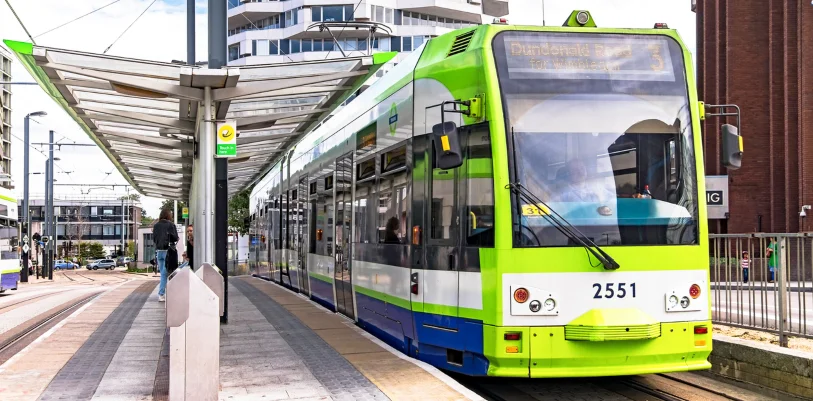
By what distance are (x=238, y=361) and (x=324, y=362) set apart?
0.97 meters

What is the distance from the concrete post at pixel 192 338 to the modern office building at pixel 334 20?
62308mm

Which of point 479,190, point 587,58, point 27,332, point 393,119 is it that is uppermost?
point 587,58

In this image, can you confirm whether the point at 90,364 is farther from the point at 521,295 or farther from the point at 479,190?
the point at 521,295

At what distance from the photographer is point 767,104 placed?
3666cm

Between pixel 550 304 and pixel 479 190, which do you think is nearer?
pixel 550 304

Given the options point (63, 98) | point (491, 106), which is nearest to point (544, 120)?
point (491, 106)

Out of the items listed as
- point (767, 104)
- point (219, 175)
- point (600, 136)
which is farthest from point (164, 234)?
point (767, 104)

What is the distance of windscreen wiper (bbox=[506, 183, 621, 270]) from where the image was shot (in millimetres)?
7973

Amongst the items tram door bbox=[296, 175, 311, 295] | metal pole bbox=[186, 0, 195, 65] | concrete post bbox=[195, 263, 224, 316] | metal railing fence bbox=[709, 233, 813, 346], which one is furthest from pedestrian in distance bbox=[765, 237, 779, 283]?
metal pole bbox=[186, 0, 195, 65]

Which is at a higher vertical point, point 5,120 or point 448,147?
point 5,120

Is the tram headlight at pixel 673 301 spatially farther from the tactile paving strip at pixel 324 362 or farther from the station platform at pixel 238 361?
the tactile paving strip at pixel 324 362

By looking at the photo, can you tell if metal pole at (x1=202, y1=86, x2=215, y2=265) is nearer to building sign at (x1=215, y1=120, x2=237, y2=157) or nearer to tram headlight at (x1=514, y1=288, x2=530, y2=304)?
building sign at (x1=215, y1=120, x2=237, y2=157)

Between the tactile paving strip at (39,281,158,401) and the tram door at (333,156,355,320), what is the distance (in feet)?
9.92

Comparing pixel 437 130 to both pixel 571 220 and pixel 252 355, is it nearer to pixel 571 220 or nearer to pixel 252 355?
pixel 571 220
